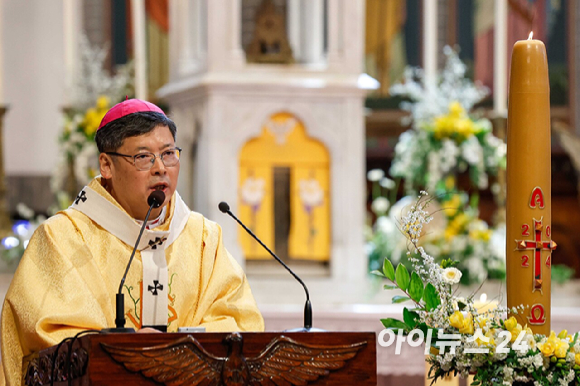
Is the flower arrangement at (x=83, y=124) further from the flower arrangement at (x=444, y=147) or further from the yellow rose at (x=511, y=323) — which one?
the yellow rose at (x=511, y=323)

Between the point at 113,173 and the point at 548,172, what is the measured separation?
3.95 ft

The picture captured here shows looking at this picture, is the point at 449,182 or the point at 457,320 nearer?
the point at 457,320

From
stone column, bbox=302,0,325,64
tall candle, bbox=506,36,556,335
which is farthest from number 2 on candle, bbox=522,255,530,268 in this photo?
stone column, bbox=302,0,325,64

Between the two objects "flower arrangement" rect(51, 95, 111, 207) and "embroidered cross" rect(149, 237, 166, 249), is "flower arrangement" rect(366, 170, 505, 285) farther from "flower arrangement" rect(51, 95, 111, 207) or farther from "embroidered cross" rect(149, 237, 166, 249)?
"embroidered cross" rect(149, 237, 166, 249)

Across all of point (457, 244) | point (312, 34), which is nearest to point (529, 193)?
point (457, 244)

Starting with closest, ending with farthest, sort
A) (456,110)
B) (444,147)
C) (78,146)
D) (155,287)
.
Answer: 1. (155,287)
2. (444,147)
3. (456,110)
4. (78,146)

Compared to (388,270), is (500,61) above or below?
above

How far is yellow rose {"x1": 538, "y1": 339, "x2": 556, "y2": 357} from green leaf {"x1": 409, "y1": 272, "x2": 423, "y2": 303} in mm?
310

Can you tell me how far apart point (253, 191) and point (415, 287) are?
398 cm

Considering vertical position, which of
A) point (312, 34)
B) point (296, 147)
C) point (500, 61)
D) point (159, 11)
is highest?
point (159, 11)

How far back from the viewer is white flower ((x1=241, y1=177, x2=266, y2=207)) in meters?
6.21

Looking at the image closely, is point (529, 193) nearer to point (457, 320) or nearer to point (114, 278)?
point (457, 320)

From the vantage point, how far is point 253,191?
6.22m

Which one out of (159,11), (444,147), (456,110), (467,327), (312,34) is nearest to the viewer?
(467,327)
